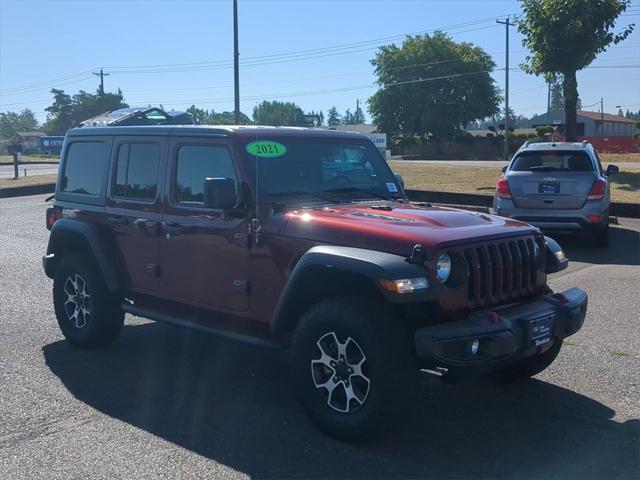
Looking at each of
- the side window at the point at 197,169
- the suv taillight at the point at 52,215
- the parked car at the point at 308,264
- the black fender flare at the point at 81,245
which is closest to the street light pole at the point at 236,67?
the suv taillight at the point at 52,215

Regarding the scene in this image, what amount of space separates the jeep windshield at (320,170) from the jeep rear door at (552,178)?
579 centimetres

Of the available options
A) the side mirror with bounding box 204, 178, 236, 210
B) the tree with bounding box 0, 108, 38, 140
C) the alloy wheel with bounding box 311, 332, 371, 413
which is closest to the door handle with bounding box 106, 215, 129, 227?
the side mirror with bounding box 204, 178, 236, 210

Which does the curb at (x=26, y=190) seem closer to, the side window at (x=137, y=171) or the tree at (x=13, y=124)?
the side window at (x=137, y=171)

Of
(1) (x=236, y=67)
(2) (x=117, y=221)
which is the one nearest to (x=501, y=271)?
(2) (x=117, y=221)

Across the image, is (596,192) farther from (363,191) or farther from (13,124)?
(13,124)

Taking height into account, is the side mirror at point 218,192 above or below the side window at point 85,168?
below

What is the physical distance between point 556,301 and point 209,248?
7.94 feet

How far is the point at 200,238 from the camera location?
5605 millimetres

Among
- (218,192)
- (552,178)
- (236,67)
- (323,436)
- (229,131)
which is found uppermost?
(236,67)

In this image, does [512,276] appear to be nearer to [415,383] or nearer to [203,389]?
[415,383]

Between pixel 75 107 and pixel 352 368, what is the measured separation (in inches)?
3083

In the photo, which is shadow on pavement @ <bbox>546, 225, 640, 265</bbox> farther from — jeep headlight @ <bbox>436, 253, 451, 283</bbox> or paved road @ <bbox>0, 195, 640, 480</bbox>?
jeep headlight @ <bbox>436, 253, 451, 283</bbox>

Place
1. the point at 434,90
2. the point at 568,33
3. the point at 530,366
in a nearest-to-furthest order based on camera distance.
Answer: the point at 530,366, the point at 568,33, the point at 434,90

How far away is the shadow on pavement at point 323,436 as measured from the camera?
14.1 ft
